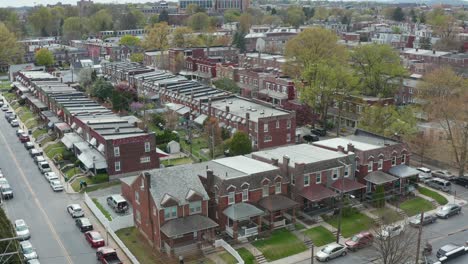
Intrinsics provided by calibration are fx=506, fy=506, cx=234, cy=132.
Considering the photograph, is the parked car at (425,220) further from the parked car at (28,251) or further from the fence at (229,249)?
the parked car at (28,251)

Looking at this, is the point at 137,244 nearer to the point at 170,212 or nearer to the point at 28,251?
the point at 170,212

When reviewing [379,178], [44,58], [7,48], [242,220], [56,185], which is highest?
[7,48]

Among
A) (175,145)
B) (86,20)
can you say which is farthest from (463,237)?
(86,20)

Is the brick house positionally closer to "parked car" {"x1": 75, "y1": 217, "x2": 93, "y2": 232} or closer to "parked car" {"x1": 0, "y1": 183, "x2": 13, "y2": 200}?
"parked car" {"x1": 75, "y1": 217, "x2": 93, "y2": 232}

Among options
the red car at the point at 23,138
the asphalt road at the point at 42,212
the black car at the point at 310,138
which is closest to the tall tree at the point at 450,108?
the black car at the point at 310,138

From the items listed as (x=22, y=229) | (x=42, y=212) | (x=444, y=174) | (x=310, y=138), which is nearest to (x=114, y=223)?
(x=22, y=229)

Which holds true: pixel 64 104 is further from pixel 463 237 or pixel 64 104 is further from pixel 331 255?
pixel 463 237
